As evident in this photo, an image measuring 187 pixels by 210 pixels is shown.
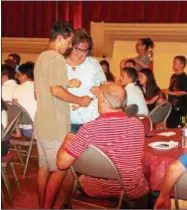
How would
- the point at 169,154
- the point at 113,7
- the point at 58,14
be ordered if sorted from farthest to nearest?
the point at 58,14, the point at 113,7, the point at 169,154

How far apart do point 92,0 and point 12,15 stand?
5.33 feet

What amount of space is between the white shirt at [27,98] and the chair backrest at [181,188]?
2.56 meters

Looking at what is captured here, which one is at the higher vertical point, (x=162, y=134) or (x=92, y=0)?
(x=92, y=0)

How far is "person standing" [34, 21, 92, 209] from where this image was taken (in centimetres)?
375

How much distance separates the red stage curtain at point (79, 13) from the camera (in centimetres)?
900

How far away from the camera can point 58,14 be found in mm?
10062

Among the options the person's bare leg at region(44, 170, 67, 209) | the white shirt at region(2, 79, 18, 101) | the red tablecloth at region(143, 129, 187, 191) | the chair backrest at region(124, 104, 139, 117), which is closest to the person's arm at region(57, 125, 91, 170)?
the red tablecloth at region(143, 129, 187, 191)

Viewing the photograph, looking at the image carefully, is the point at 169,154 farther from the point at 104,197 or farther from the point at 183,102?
the point at 183,102

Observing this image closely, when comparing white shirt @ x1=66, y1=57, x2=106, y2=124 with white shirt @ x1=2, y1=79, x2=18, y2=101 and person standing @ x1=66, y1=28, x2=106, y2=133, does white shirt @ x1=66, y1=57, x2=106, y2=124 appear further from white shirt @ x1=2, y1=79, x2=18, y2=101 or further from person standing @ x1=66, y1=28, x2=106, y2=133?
white shirt @ x1=2, y1=79, x2=18, y2=101

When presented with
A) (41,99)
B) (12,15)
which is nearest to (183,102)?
(41,99)

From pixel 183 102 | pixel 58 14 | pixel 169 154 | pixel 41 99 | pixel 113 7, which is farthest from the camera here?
pixel 58 14

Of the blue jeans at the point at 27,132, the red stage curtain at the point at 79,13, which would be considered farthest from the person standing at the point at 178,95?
the red stage curtain at the point at 79,13

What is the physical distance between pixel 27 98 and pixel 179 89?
2077 millimetres

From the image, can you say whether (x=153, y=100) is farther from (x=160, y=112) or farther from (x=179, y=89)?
(x=160, y=112)
